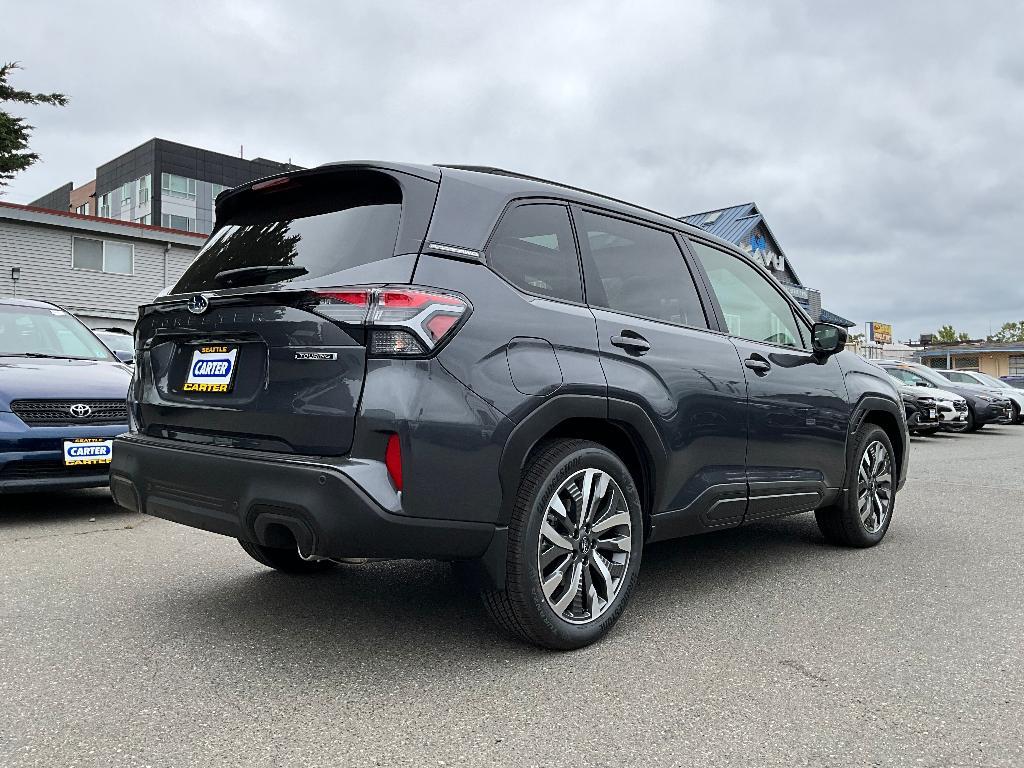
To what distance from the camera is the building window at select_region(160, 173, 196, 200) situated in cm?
5856

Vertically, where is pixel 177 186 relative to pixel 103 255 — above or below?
above

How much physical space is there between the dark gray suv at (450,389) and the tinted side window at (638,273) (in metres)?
0.01

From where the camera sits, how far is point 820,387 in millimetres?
4766

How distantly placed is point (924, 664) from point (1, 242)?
24.4m

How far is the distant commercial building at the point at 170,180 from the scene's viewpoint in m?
58.5

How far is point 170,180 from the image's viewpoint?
193 feet

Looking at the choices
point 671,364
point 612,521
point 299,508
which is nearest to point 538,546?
point 612,521

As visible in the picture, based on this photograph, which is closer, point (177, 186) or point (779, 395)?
point (779, 395)

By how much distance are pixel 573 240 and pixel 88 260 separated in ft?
76.8

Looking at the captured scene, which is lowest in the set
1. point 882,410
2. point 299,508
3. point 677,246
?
point 299,508

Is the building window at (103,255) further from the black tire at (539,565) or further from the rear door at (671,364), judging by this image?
the black tire at (539,565)

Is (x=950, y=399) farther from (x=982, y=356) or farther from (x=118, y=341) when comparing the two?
(x=982, y=356)

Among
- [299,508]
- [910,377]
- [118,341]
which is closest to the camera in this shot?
[299,508]

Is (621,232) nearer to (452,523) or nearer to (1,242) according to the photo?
(452,523)
